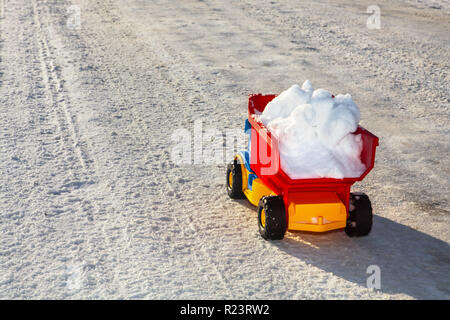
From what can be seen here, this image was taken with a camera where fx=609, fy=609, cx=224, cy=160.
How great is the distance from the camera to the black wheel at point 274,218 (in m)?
5.17

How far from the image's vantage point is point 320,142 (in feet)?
17.3

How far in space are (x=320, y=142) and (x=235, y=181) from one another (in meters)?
1.12

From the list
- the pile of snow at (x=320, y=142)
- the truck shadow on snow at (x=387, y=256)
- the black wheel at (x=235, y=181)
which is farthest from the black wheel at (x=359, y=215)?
the black wheel at (x=235, y=181)

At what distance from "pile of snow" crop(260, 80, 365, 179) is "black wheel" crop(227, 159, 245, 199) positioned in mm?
863

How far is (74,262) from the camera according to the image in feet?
16.3

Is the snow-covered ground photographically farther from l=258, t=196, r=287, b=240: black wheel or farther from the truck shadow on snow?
l=258, t=196, r=287, b=240: black wheel

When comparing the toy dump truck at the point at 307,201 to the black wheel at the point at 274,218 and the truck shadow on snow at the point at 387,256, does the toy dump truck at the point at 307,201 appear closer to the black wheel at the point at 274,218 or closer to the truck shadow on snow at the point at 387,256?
the black wheel at the point at 274,218

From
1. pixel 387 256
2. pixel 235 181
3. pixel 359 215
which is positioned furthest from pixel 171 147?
pixel 387 256

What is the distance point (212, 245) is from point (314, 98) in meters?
1.59

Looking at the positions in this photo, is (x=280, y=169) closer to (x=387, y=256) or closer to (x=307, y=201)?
(x=307, y=201)

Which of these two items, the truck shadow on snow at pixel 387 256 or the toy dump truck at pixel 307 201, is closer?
the truck shadow on snow at pixel 387 256

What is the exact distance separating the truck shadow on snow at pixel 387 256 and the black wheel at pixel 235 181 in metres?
0.81

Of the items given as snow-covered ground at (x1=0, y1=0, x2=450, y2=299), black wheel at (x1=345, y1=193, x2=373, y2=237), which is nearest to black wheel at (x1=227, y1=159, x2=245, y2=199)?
snow-covered ground at (x1=0, y1=0, x2=450, y2=299)
